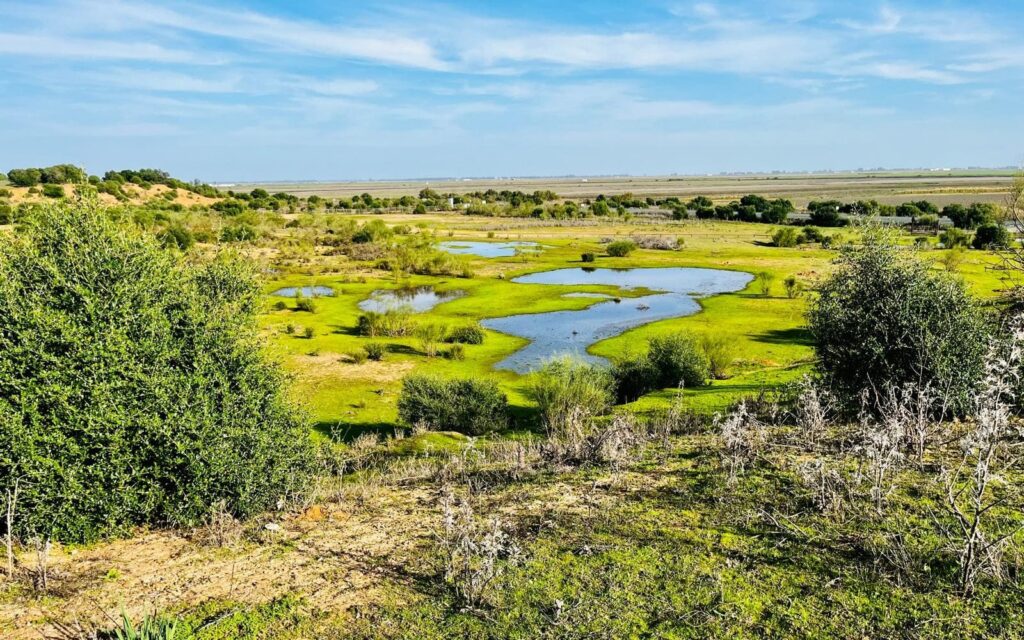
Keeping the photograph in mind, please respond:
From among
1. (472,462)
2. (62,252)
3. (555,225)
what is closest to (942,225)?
(555,225)

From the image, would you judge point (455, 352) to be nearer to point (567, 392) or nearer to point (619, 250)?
point (567, 392)

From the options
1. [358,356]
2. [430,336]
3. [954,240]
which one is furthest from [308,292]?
[954,240]

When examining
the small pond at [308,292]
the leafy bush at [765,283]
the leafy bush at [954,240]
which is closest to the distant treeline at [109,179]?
the small pond at [308,292]

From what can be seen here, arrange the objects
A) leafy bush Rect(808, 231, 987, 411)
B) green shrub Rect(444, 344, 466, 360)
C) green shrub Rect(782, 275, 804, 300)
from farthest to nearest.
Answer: green shrub Rect(782, 275, 804, 300) < green shrub Rect(444, 344, 466, 360) < leafy bush Rect(808, 231, 987, 411)

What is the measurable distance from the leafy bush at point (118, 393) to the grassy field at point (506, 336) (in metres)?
2.08

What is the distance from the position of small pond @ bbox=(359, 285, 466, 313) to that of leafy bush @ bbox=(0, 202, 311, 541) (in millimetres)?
31149

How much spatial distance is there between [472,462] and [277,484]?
13.5ft

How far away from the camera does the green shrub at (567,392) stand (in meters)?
18.4

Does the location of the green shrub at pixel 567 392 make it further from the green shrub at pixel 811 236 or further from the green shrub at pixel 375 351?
the green shrub at pixel 811 236

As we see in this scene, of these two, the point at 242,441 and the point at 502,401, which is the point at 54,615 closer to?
the point at 242,441

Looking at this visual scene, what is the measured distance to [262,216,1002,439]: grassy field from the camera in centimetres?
2158

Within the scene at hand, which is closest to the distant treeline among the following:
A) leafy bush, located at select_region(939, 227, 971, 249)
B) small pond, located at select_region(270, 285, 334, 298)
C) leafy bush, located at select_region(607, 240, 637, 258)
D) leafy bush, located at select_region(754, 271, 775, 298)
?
small pond, located at select_region(270, 285, 334, 298)

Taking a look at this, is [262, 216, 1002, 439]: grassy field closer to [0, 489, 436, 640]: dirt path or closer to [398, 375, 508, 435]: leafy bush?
[398, 375, 508, 435]: leafy bush

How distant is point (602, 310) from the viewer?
1657 inches
